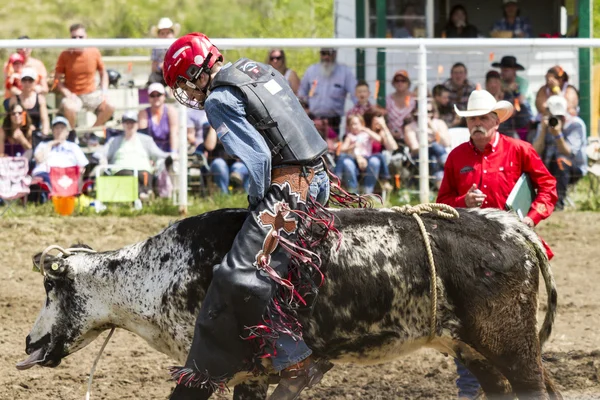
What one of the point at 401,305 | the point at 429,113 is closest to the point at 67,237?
the point at 429,113

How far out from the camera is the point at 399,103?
11391mm

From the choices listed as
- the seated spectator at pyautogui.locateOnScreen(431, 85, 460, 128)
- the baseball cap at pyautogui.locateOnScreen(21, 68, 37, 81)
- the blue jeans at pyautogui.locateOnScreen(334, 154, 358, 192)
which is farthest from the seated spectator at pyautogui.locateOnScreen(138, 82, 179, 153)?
the seated spectator at pyautogui.locateOnScreen(431, 85, 460, 128)

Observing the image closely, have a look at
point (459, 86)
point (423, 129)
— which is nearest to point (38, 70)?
point (423, 129)

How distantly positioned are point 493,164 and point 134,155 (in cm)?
555

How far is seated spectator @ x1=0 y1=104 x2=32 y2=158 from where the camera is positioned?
1088 centimetres

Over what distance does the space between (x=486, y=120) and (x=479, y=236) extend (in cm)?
134

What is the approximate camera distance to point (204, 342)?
4.75 m

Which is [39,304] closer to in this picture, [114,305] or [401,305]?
[114,305]

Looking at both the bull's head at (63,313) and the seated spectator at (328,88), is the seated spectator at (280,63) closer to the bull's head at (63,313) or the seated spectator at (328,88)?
the seated spectator at (328,88)

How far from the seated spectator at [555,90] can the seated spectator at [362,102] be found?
5.82 ft

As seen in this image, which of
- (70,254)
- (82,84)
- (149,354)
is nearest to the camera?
(70,254)

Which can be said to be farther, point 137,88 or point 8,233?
point 137,88

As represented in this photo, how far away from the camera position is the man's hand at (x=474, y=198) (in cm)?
599

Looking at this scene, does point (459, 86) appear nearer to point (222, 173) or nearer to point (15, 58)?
point (222, 173)
